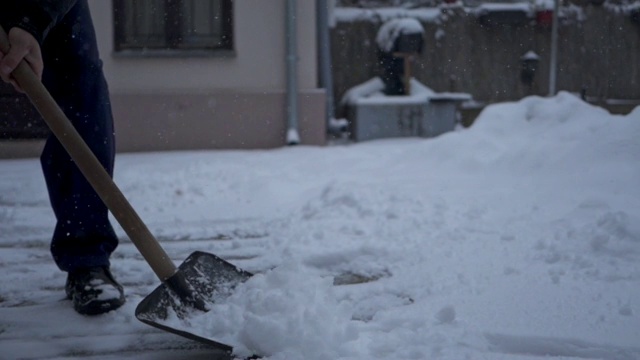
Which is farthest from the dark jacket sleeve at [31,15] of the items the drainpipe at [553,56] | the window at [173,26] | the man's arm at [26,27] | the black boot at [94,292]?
the drainpipe at [553,56]

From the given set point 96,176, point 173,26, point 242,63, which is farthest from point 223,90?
point 96,176

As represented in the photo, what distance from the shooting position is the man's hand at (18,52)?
6.11 ft

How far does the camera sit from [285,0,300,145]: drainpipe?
667 centimetres

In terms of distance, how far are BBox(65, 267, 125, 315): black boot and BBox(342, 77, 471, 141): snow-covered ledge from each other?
6.09 meters

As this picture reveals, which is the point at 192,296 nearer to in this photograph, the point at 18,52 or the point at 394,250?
the point at 18,52

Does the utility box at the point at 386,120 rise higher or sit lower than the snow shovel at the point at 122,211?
lower

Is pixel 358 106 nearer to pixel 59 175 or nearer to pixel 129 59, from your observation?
pixel 129 59

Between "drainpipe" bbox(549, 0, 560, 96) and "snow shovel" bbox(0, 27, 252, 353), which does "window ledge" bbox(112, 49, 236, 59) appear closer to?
"snow shovel" bbox(0, 27, 252, 353)

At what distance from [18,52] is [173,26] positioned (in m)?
5.00

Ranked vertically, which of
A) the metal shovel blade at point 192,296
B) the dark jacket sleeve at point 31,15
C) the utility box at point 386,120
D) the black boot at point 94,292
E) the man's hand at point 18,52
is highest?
the dark jacket sleeve at point 31,15

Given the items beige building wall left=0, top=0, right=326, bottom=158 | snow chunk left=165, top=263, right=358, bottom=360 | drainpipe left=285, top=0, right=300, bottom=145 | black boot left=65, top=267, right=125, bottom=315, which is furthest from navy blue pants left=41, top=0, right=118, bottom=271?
drainpipe left=285, top=0, right=300, bottom=145

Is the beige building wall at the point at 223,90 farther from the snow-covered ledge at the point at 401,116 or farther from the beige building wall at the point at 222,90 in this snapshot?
the snow-covered ledge at the point at 401,116

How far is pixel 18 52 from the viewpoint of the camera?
73.6 inches

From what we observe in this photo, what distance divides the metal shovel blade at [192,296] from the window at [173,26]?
491cm
